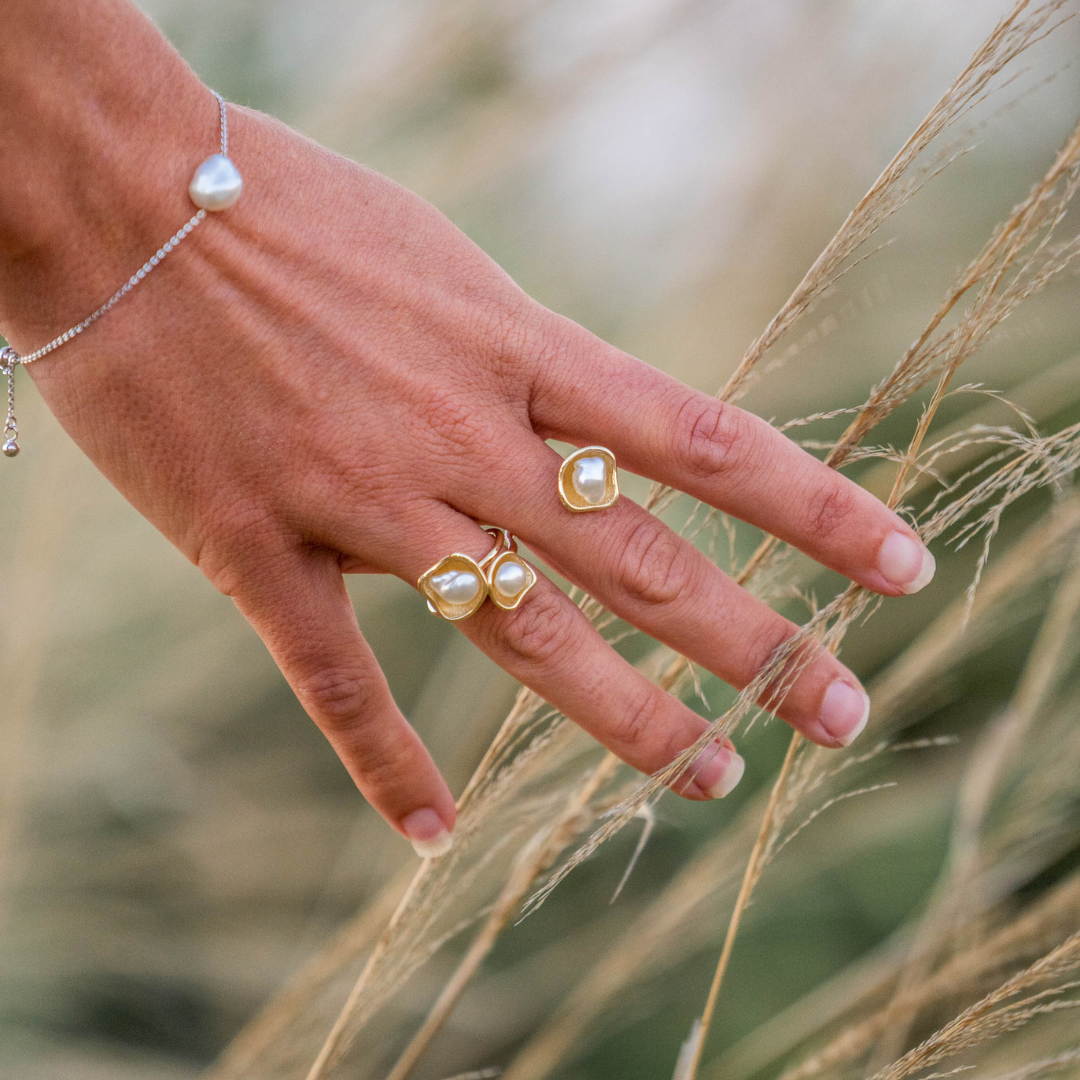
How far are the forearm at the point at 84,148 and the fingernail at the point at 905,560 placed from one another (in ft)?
2.03

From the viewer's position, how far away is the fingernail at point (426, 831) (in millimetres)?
891

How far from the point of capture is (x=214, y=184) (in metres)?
0.72

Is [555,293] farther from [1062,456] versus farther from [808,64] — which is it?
[1062,456]

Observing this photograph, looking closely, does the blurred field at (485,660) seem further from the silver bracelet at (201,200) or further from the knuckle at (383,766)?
the silver bracelet at (201,200)

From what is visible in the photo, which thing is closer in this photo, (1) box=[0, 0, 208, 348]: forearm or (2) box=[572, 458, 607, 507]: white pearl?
(1) box=[0, 0, 208, 348]: forearm

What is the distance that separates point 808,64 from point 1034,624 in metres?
0.84

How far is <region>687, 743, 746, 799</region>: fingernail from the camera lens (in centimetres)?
81

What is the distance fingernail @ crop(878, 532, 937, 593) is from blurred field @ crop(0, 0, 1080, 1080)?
1.56 feet

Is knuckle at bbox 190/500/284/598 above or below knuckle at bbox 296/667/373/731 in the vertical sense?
above

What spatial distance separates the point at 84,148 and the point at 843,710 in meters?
0.75

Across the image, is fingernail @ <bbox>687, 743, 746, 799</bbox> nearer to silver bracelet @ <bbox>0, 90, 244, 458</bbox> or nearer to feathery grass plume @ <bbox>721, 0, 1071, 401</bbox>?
feathery grass plume @ <bbox>721, 0, 1071, 401</bbox>

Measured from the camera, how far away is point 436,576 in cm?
77

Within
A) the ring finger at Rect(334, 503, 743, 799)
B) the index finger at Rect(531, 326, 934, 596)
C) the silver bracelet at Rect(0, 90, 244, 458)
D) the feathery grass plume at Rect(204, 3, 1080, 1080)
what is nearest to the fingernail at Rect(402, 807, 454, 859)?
the feathery grass plume at Rect(204, 3, 1080, 1080)

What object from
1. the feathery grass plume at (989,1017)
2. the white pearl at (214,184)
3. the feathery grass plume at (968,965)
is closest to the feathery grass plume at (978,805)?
the feathery grass plume at (968,965)
